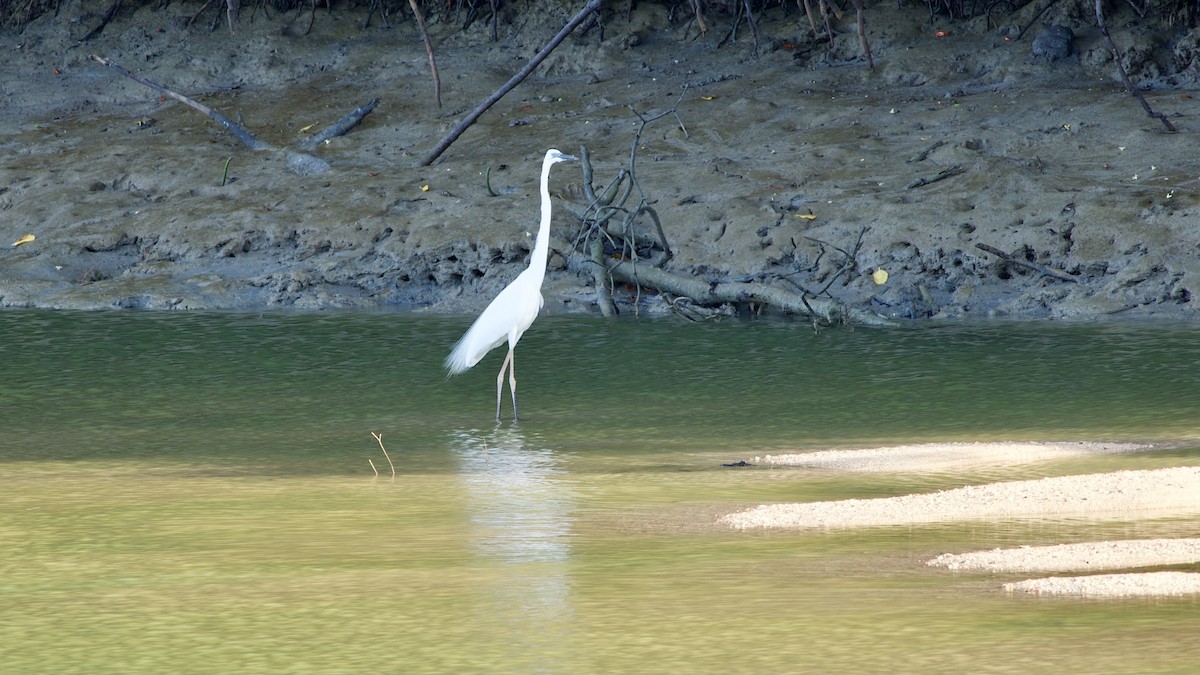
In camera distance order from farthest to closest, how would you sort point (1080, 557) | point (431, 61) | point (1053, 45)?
point (431, 61), point (1053, 45), point (1080, 557)

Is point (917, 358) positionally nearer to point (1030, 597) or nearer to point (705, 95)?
point (1030, 597)

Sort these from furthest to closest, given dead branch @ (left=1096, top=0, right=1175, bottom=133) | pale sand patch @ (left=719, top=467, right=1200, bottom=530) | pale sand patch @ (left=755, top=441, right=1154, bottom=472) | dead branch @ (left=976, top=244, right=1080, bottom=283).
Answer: dead branch @ (left=1096, top=0, right=1175, bottom=133) < dead branch @ (left=976, top=244, right=1080, bottom=283) < pale sand patch @ (left=755, top=441, right=1154, bottom=472) < pale sand patch @ (left=719, top=467, right=1200, bottom=530)

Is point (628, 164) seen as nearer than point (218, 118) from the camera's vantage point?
Yes

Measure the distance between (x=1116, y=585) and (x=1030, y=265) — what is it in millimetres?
7553

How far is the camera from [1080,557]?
4.75 meters

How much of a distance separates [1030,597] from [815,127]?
10625 mm

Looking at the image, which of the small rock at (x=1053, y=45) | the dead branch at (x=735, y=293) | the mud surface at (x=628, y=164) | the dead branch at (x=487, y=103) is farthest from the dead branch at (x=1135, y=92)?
the dead branch at (x=487, y=103)

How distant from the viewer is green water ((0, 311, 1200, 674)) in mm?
4129

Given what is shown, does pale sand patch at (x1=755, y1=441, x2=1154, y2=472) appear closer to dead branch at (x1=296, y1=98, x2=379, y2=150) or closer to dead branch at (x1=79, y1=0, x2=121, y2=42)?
dead branch at (x1=296, y1=98, x2=379, y2=150)

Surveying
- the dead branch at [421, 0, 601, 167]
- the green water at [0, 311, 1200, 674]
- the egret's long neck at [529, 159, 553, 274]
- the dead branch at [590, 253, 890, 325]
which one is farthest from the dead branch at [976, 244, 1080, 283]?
the dead branch at [421, 0, 601, 167]

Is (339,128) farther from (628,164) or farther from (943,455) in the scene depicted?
(943,455)

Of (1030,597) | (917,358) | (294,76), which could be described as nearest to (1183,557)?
(1030,597)

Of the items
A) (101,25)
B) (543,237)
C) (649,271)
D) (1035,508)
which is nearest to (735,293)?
(649,271)

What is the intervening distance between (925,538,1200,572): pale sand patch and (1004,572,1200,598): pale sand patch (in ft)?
0.45
